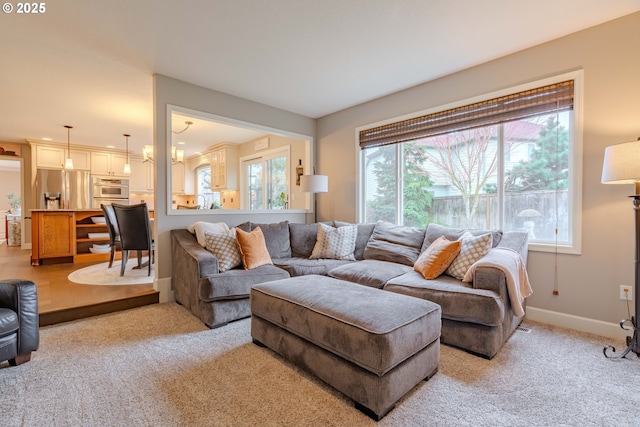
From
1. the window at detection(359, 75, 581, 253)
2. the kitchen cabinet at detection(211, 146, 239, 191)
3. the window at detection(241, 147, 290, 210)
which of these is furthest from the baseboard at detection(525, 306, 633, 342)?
the kitchen cabinet at detection(211, 146, 239, 191)

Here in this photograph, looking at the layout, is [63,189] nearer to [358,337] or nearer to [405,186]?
[405,186]

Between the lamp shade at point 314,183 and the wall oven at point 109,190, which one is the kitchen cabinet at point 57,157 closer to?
the wall oven at point 109,190

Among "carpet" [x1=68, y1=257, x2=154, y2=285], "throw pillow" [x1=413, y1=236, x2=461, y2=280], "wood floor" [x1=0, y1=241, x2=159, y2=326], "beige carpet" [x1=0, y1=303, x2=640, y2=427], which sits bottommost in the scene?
"beige carpet" [x1=0, y1=303, x2=640, y2=427]

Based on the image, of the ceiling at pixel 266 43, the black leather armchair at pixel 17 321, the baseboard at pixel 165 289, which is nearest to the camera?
the black leather armchair at pixel 17 321

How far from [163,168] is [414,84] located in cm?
314

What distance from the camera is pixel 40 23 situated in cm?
234

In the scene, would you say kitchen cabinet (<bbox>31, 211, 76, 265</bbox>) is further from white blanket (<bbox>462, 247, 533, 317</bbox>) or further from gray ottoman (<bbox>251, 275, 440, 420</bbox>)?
white blanket (<bbox>462, 247, 533, 317</bbox>)

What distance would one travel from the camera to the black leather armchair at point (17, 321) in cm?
177

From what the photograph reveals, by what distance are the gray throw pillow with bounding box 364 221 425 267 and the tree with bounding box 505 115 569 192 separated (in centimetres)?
108

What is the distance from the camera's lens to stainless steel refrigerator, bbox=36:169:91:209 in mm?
6074

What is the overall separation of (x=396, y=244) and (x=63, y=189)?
A: 286 inches

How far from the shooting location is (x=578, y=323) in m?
2.50

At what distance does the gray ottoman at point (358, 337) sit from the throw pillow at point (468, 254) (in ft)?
2.86

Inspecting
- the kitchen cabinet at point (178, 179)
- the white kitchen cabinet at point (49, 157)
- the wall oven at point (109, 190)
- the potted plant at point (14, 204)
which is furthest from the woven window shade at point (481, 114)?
the potted plant at point (14, 204)
